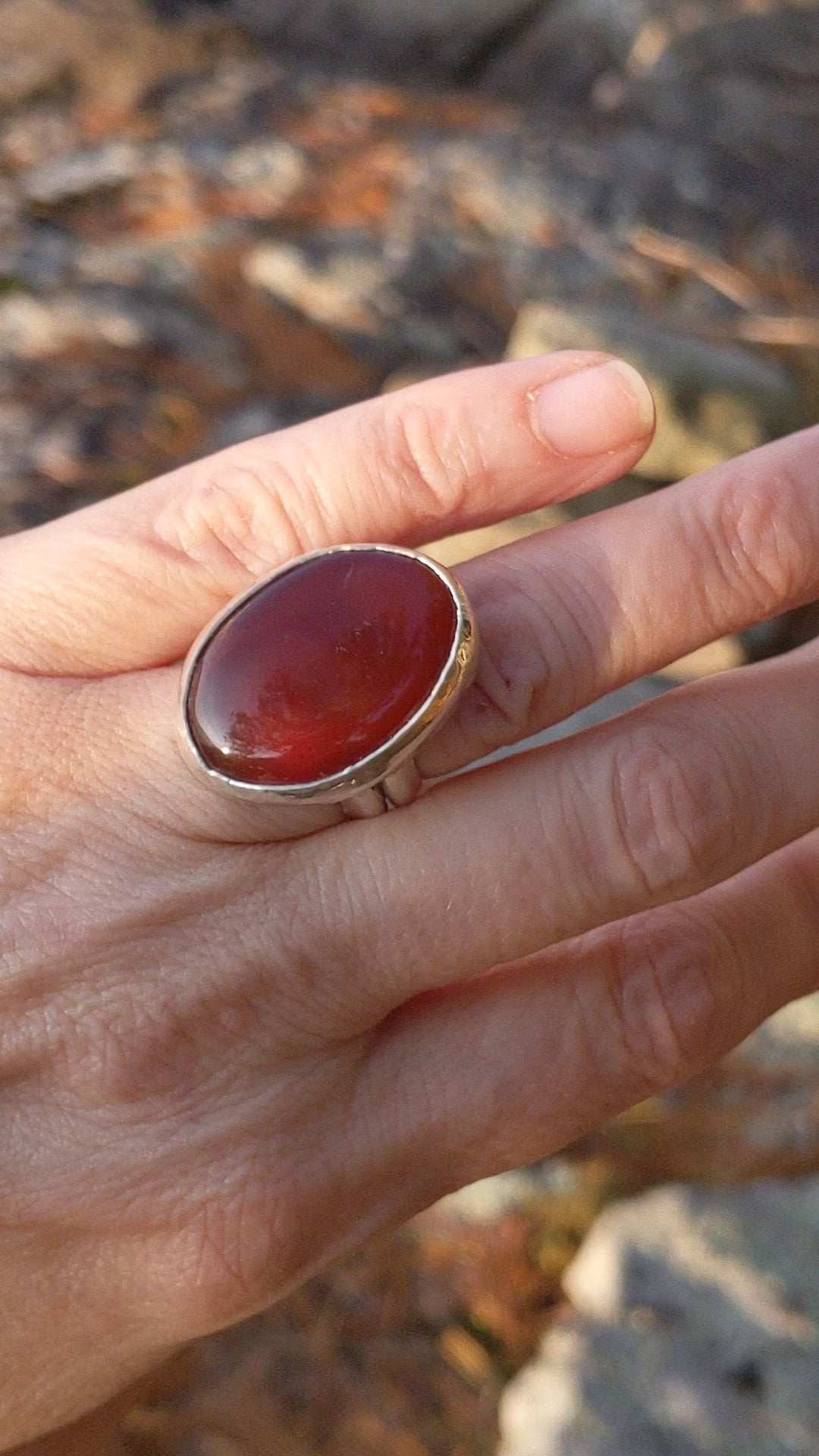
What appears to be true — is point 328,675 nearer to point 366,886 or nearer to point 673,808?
point 366,886

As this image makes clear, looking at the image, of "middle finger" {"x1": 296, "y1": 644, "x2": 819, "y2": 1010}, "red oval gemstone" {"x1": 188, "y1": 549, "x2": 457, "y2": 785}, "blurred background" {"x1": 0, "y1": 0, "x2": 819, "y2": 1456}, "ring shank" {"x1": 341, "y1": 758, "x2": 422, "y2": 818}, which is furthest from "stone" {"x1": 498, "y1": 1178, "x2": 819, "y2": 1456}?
"red oval gemstone" {"x1": 188, "y1": 549, "x2": 457, "y2": 785}

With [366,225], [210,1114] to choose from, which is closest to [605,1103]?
[210,1114]

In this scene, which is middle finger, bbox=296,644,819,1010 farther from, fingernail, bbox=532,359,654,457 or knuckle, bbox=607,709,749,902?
fingernail, bbox=532,359,654,457

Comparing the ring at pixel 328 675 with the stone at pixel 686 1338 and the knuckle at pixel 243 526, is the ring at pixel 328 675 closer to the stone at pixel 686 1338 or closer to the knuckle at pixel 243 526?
the knuckle at pixel 243 526

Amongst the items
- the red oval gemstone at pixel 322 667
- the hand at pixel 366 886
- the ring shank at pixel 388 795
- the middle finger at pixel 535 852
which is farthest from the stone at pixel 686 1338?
the red oval gemstone at pixel 322 667

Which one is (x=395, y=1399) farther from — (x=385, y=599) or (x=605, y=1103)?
(x=385, y=599)

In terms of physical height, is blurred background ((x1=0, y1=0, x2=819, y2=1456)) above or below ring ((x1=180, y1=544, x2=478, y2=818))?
below
